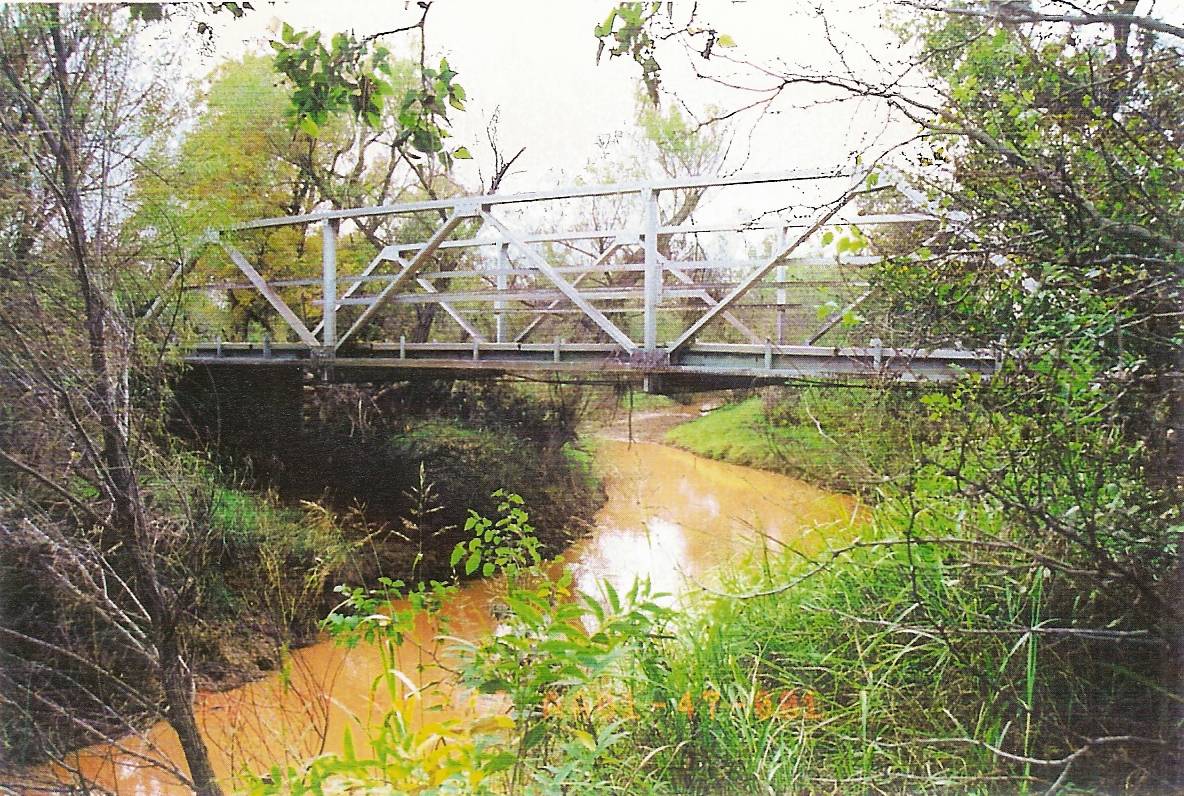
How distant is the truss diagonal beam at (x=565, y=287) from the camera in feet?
4.56

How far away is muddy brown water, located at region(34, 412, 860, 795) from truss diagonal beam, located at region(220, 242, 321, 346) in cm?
51

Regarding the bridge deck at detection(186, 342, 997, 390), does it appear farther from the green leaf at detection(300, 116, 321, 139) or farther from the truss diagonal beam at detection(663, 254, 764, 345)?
the green leaf at detection(300, 116, 321, 139)

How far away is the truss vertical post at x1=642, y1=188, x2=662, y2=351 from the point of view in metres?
1.37

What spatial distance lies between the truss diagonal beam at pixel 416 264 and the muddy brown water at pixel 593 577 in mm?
416

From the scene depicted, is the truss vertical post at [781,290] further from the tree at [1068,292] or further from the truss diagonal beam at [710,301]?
the tree at [1068,292]

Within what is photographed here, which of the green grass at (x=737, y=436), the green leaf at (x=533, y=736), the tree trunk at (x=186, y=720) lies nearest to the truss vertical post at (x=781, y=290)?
the green grass at (x=737, y=436)

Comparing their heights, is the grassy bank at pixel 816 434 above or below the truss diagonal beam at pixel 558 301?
below

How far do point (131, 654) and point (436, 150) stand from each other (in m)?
0.98

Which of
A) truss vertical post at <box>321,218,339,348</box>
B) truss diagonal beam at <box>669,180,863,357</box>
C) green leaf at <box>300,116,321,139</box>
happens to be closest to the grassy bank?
truss diagonal beam at <box>669,180,863,357</box>

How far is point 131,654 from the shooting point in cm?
147

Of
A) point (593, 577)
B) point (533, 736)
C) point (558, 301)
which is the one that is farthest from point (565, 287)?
point (533, 736)

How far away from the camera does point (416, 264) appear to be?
1447 millimetres

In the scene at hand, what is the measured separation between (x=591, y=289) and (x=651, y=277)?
10cm

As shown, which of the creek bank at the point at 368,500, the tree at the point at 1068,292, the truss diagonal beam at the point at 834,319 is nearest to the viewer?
the tree at the point at 1068,292
